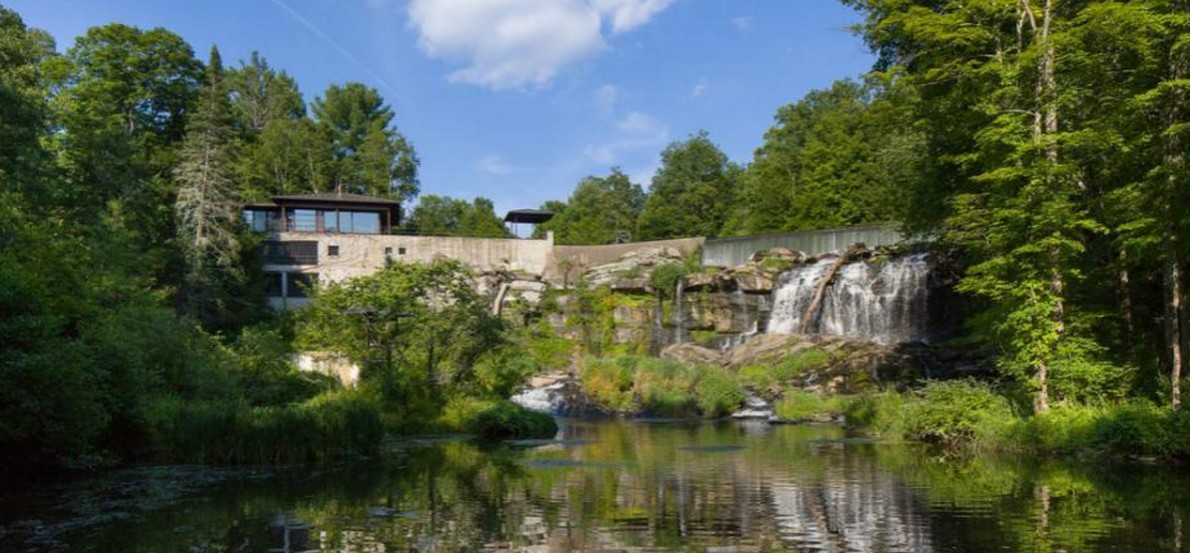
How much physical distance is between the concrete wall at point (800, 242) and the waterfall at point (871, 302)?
17.1 ft

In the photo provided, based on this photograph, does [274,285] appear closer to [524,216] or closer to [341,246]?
[341,246]

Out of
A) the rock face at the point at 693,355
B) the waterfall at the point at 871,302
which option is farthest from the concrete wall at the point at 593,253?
the rock face at the point at 693,355

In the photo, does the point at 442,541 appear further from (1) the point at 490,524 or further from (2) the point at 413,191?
(2) the point at 413,191

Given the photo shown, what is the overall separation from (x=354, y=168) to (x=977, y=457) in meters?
72.0

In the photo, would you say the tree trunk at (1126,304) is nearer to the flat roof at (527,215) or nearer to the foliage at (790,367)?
the foliage at (790,367)

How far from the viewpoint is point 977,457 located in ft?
68.5


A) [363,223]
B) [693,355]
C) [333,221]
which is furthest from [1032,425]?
[333,221]

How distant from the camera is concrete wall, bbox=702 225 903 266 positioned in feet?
175

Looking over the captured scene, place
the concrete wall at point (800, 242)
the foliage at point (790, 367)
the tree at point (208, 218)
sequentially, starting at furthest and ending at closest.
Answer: the concrete wall at point (800, 242) < the tree at point (208, 218) < the foliage at point (790, 367)

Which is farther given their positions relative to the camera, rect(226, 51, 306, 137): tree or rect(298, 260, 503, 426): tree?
rect(226, 51, 306, 137): tree

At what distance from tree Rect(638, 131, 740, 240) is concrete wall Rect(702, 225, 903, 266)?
17.2 meters

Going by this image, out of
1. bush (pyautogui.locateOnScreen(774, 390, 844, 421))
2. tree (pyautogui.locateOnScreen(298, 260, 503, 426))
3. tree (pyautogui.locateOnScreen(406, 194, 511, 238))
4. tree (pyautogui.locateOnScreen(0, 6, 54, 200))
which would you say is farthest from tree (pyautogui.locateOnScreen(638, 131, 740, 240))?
tree (pyautogui.locateOnScreen(0, 6, 54, 200))

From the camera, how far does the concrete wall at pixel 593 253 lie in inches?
2505

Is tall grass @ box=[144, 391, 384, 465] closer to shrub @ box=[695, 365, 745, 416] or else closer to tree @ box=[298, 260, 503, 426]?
tree @ box=[298, 260, 503, 426]
